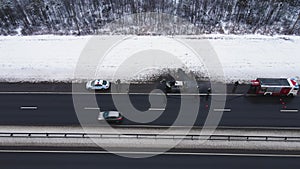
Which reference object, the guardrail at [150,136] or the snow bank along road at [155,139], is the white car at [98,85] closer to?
the snow bank along road at [155,139]

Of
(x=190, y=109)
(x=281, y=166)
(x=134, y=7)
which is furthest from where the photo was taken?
(x=134, y=7)

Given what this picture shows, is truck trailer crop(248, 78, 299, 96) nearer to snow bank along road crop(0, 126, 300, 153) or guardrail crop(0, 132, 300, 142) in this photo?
snow bank along road crop(0, 126, 300, 153)

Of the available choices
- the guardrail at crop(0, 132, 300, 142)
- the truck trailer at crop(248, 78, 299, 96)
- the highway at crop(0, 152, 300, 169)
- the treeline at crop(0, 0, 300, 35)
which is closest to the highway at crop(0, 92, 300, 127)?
the truck trailer at crop(248, 78, 299, 96)

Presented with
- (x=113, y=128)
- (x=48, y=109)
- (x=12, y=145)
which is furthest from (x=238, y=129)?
(x=12, y=145)

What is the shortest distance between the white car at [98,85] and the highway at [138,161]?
985 cm

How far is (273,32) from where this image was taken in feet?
144

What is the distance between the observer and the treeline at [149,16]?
4431 cm

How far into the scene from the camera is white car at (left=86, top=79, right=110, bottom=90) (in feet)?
110

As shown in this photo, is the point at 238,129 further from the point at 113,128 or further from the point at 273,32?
the point at 273,32

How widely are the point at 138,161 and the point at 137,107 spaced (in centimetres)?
775

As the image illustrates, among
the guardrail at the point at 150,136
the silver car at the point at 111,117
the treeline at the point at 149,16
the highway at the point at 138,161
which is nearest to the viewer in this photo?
the highway at the point at 138,161

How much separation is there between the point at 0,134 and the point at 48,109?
544 cm

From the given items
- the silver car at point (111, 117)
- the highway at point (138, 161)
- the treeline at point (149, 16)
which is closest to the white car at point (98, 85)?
the silver car at point (111, 117)

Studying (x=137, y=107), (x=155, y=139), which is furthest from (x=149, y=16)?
(x=155, y=139)
